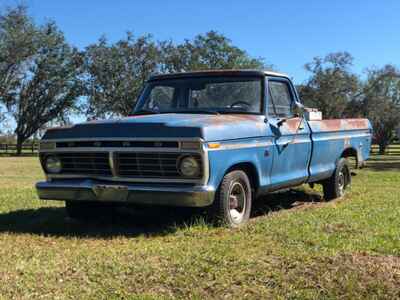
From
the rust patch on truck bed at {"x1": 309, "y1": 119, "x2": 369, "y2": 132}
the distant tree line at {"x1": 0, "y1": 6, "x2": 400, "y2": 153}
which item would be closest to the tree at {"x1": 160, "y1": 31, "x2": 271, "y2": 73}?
the distant tree line at {"x1": 0, "y1": 6, "x2": 400, "y2": 153}

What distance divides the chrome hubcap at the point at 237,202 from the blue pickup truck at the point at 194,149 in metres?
0.01

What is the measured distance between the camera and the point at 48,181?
277 inches

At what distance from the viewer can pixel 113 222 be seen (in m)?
7.41

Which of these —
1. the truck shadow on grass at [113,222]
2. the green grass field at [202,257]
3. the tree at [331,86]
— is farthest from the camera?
the tree at [331,86]

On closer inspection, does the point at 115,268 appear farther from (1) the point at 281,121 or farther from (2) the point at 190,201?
(1) the point at 281,121

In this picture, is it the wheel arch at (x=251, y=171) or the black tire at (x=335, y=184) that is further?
the black tire at (x=335, y=184)

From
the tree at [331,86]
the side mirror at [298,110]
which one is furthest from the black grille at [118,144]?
the tree at [331,86]

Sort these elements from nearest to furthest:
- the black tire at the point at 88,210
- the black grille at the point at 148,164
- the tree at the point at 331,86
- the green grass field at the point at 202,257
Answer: the green grass field at the point at 202,257 → the black grille at the point at 148,164 → the black tire at the point at 88,210 → the tree at the point at 331,86

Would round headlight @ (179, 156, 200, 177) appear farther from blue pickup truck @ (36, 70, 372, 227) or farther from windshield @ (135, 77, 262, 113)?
windshield @ (135, 77, 262, 113)

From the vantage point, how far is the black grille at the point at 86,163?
653cm

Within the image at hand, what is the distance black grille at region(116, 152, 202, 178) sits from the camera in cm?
618

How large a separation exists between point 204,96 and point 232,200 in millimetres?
1642

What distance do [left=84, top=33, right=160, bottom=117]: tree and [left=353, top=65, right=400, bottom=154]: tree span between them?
17372mm

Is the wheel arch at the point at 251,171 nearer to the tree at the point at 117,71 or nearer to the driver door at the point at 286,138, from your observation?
the driver door at the point at 286,138
